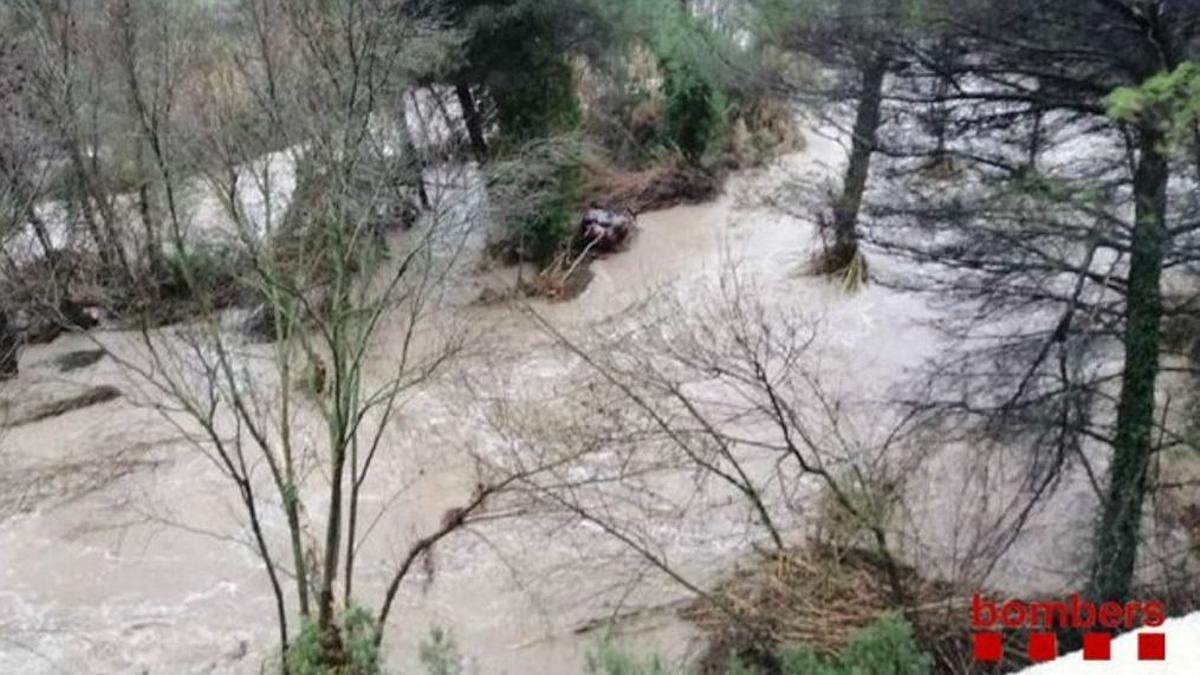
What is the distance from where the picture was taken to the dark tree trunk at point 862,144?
34.3 ft

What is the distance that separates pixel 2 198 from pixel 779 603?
8.71 meters

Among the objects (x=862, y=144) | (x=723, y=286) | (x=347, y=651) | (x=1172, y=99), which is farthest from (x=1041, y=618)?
(x=862, y=144)

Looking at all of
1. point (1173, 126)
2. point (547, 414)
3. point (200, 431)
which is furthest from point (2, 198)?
point (1173, 126)

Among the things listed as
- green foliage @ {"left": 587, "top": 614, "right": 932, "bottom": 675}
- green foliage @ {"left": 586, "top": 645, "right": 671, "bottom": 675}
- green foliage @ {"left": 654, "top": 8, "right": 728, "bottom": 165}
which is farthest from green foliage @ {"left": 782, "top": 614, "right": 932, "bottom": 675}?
green foliage @ {"left": 654, "top": 8, "right": 728, "bottom": 165}

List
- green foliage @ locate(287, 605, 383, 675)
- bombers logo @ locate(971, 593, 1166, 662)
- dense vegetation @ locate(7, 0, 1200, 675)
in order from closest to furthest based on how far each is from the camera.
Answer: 1. bombers logo @ locate(971, 593, 1166, 662)
2. green foliage @ locate(287, 605, 383, 675)
3. dense vegetation @ locate(7, 0, 1200, 675)

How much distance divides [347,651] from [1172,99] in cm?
680

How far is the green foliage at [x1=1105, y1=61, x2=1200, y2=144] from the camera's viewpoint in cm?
565

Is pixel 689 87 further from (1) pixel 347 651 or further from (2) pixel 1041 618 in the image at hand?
(2) pixel 1041 618

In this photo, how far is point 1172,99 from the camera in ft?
19.9

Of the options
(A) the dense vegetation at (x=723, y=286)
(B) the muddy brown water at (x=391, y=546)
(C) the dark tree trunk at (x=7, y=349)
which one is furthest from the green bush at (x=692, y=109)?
(C) the dark tree trunk at (x=7, y=349)

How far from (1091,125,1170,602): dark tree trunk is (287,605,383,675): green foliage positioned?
5403 millimetres

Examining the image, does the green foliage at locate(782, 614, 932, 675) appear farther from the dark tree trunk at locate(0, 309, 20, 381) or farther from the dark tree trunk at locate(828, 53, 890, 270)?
the dark tree trunk at locate(0, 309, 20, 381)

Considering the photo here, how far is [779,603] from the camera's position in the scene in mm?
8805

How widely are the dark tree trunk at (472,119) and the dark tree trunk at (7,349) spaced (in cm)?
719
